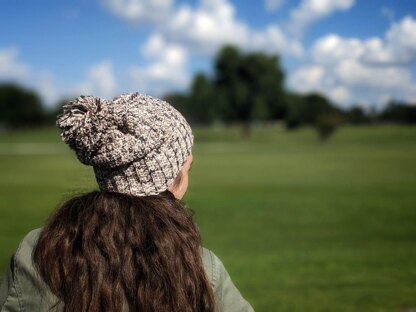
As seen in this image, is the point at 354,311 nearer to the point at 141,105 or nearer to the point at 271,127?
the point at 141,105

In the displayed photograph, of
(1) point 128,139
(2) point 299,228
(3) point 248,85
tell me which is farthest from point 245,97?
(1) point 128,139

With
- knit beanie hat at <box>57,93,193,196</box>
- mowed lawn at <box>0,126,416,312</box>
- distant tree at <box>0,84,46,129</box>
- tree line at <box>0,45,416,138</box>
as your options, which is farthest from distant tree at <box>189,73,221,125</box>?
knit beanie hat at <box>57,93,193,196</box>

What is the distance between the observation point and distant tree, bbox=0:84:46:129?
373ft

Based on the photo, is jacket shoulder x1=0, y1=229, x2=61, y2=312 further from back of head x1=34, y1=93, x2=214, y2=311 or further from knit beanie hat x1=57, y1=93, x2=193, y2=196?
knit beanie hat x1=57, y1=93, x2=193, y2=196

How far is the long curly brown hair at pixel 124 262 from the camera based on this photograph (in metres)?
1.55

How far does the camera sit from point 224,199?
15.4 meters

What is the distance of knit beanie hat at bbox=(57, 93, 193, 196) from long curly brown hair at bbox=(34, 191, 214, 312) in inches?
4.6

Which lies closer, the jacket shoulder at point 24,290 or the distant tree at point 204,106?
the jacket shoulder at point 24,290

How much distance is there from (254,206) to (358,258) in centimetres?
584

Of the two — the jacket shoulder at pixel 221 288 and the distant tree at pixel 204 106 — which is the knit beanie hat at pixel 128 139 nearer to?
the jacket shoulder at pixel 221 288

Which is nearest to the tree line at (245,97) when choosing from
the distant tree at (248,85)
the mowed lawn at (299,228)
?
the distant tree at (248,85)

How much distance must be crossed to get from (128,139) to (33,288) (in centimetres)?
48

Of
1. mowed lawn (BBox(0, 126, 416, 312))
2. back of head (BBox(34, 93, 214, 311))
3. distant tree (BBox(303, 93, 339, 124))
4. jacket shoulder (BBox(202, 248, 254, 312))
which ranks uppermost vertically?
distant tree (BBox(303, 93, 339, 124))

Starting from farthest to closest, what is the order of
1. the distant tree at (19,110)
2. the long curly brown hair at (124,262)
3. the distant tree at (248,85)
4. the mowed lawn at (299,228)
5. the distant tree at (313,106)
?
the distant tree at (19,110), the distant tree at (313,106), the distant tree at (248,85), the mowed lawn at (299,228), the long curly brown hair at (124,262)
